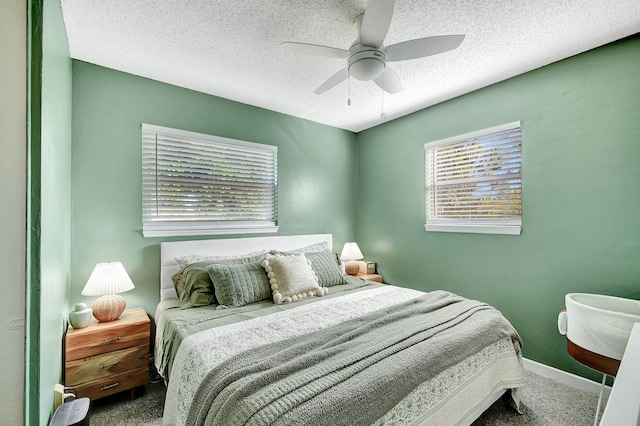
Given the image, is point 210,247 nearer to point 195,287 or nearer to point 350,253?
point 195,287

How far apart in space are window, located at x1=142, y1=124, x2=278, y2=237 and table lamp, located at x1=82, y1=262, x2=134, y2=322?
0.45 metres

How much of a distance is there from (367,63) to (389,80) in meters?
0.42

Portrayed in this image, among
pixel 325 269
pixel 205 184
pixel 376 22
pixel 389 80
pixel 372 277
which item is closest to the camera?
pixel 376 22

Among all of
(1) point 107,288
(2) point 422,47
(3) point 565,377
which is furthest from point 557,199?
(1) point 107,288

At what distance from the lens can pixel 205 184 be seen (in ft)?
9.42

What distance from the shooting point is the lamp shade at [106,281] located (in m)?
2.09

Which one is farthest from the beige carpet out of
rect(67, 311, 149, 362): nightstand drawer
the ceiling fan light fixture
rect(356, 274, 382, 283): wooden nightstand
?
the ceiling fan light fixture

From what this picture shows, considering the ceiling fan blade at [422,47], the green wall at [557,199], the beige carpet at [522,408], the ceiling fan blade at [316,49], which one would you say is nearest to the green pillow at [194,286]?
→ the beige carpet at [522,408]

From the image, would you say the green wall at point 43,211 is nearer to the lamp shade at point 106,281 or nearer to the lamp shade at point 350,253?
the lamp shade at point 106,281

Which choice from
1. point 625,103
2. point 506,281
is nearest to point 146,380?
point 506,281

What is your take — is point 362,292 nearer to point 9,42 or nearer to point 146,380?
point 146,380

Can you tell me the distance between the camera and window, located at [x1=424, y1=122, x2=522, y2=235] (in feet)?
8.57

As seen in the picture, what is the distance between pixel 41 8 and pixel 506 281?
360 cm

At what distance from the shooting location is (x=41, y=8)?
1.16 m
